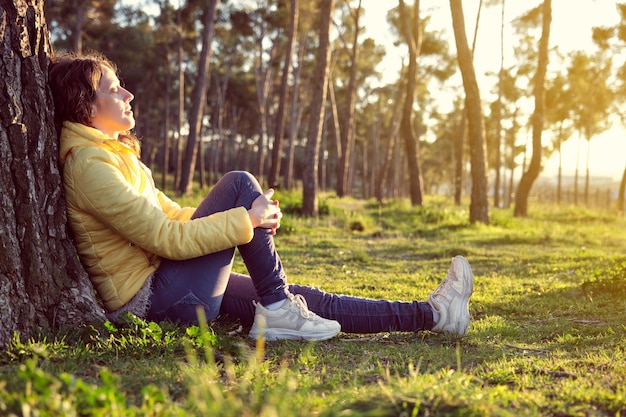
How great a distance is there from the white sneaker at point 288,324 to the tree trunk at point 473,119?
957 cm

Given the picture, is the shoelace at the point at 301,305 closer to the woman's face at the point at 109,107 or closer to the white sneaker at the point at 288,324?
the white sneaker at the point at 288,324

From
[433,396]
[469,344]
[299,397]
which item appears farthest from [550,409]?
Result: [469,344]

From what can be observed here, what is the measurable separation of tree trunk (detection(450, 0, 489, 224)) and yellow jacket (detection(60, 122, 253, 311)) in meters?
9.79

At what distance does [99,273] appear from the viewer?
3061 mm

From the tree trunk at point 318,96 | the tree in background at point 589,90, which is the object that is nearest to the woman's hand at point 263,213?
the tree trunk at point 318,96

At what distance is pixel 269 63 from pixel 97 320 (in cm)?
2639

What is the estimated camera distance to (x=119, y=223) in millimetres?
2822

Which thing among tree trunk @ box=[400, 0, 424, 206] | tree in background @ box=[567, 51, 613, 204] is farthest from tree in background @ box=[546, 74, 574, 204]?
tree trunk @ box=[400, 0, 424, 206]

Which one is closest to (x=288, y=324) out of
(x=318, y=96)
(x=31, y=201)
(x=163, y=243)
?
(x=163, y=243)

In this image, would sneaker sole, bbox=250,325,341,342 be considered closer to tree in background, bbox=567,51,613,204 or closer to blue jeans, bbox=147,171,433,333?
blue jeans, bbox=147,171,433,333

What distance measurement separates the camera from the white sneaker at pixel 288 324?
3199 mm

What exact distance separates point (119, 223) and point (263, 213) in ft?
2.39

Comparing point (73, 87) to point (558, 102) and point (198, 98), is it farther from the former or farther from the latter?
point (558, 102)

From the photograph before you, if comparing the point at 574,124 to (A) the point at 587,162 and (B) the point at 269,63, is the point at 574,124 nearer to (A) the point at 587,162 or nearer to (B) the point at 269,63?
(A) the point at 587,162
